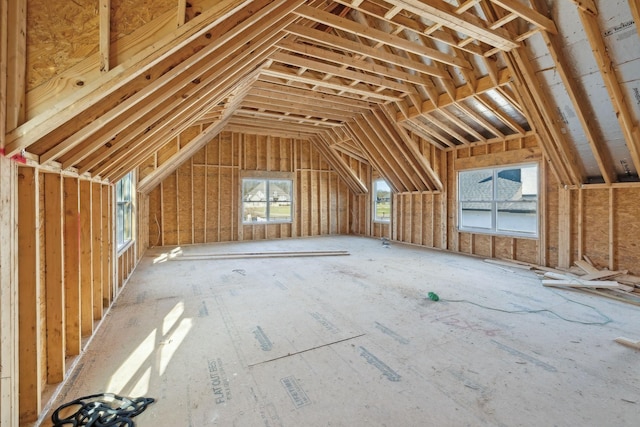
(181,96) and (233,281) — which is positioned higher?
(181,96)

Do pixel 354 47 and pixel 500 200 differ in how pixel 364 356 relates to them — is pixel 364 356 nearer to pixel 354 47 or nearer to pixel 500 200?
pixel 354 47

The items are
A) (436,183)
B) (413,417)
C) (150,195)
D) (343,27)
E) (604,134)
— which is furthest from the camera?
(150,195)

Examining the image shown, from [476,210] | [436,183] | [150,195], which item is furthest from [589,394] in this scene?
[150,195]

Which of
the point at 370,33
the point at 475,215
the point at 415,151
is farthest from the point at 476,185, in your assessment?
the point at 370,33

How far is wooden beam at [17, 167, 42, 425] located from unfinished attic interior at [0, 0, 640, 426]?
0.5 inches

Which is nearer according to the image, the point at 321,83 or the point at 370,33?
the point at 370,33

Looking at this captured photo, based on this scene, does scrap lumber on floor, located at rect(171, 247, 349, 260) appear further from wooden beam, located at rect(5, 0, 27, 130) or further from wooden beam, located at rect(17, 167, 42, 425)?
wooden beam, located at rect(5, 0, 27, 130)

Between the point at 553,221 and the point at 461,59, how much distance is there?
3820 millimetres

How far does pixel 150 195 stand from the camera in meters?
8.84

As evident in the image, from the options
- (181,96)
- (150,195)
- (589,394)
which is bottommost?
(589,394)

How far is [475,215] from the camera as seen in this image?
302 inches

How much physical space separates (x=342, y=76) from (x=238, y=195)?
6.03 m

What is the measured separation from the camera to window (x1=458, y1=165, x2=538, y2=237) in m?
6.52

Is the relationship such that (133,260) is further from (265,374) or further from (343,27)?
(343,27)
